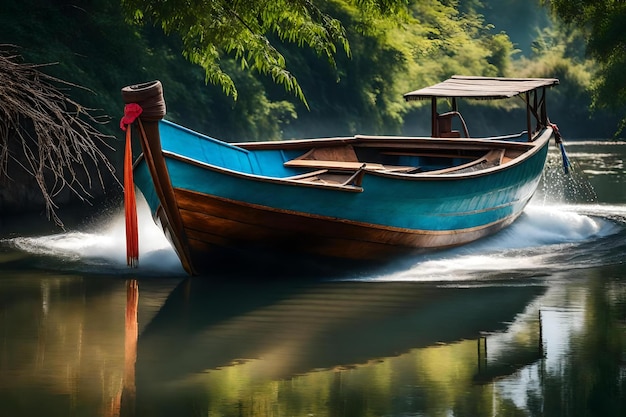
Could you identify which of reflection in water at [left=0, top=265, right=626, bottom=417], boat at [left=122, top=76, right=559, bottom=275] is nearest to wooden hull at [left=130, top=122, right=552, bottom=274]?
boat at [left=122, top=76, right=559, bottom=275]

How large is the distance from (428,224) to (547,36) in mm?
75740

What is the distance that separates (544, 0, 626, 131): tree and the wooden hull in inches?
464

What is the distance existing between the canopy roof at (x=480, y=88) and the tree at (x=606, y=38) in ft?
23.8

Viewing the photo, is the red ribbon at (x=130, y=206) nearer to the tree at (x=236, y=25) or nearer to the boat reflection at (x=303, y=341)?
the boat reflection at (x=303, y=341)

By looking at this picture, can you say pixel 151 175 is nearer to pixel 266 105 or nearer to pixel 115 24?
pixel 115 24

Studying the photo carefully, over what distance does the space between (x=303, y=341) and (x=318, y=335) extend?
0.82 feet

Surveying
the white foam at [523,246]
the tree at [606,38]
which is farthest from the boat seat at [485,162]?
the tree at [606,38]

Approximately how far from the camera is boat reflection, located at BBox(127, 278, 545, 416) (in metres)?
7.64

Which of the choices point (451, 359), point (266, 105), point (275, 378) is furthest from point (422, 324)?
point (266, 105)

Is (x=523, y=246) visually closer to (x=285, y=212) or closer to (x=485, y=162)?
(x=485, y=162)

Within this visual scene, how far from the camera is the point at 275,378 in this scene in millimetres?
8070

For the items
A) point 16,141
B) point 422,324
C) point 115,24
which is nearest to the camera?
point 422,324

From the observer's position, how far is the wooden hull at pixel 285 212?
11516mm

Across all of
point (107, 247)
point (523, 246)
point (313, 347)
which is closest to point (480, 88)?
point (523, 246)
